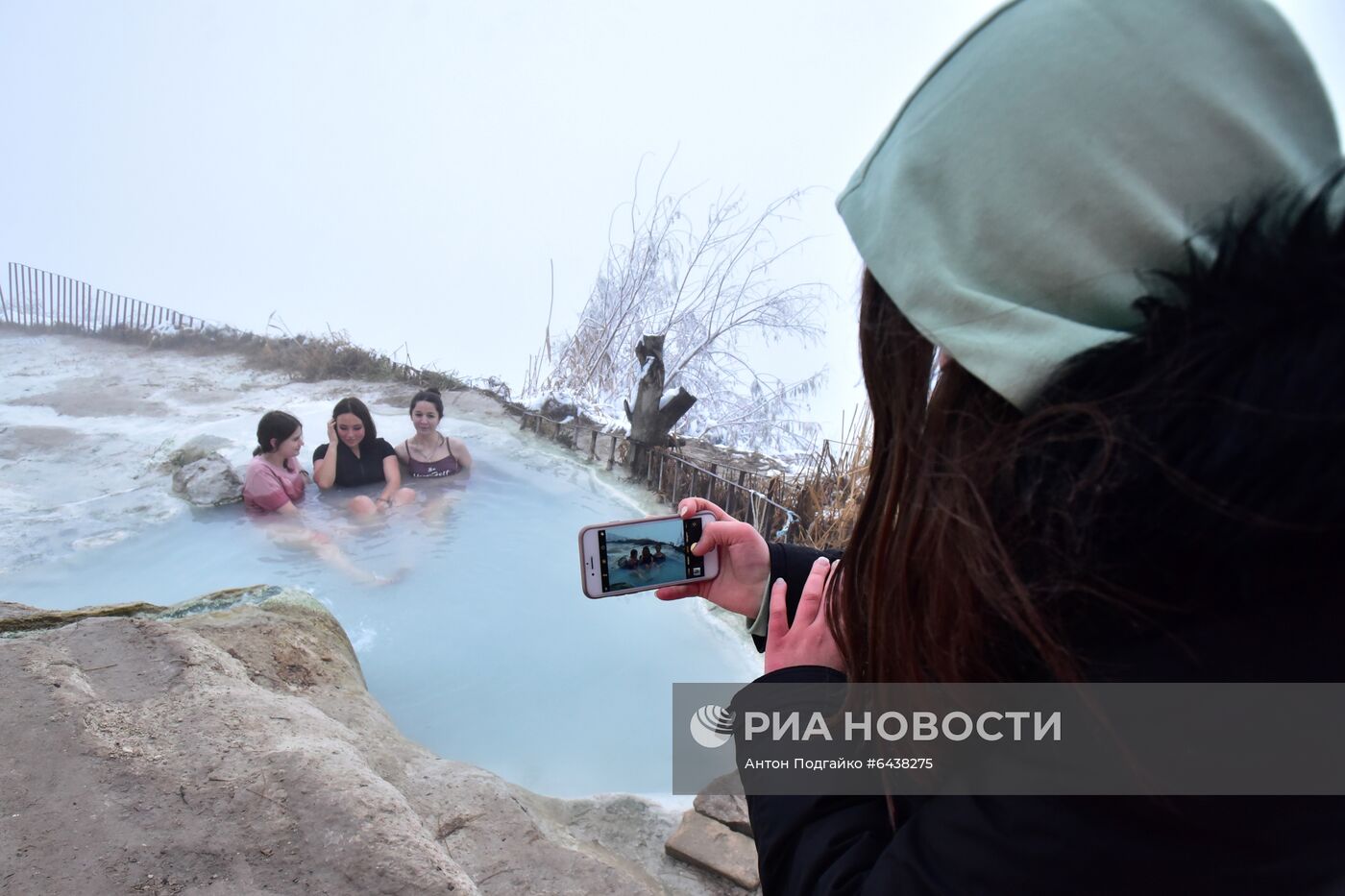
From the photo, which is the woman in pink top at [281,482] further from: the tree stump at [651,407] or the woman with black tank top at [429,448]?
the tree stump at [651,407]

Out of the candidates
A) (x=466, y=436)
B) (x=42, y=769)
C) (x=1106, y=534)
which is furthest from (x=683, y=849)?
(x=466, y=436)

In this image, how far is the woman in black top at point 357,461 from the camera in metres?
4.37

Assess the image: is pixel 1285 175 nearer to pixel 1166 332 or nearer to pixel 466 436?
pixel 1166 332

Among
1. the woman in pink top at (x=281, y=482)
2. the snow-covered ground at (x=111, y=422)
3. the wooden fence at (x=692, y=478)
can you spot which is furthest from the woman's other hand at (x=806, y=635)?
the snow-covered ground at (x=111, y=422)

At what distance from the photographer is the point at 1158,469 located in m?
0.42

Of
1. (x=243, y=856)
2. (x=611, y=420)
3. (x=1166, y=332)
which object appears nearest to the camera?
(x=1166, y=332)

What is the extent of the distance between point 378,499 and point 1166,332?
4.43 meters

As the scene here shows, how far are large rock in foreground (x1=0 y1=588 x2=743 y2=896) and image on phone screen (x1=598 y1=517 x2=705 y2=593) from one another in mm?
558

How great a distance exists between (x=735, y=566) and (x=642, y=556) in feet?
0.66

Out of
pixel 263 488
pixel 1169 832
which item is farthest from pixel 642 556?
pixel 263 488

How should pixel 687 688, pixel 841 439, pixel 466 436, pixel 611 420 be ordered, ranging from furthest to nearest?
pixel 611 420, pixel 466 436, pixel 841 439, pixel 687 688

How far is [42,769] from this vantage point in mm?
1336

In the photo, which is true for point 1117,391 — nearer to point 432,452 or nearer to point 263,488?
point 263,488

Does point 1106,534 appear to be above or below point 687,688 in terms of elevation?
above
